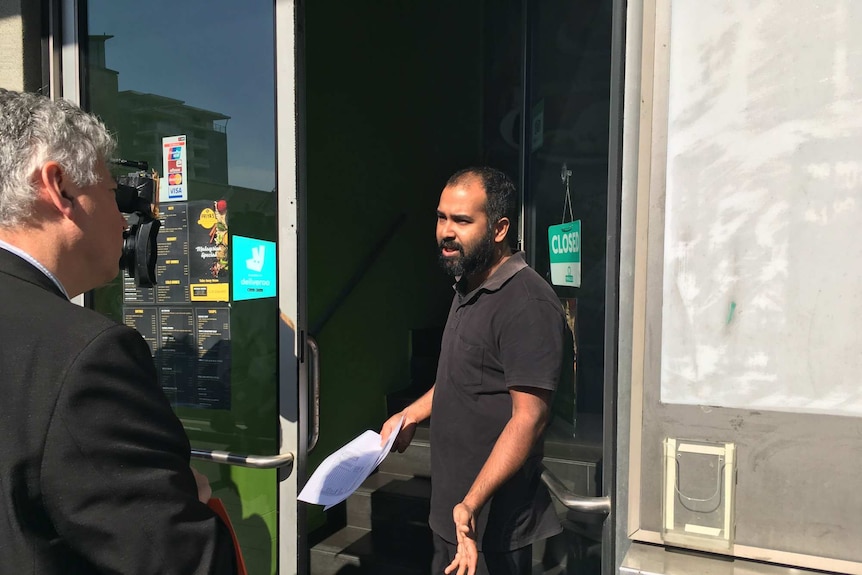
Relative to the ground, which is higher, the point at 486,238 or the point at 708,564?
the point at 486,238

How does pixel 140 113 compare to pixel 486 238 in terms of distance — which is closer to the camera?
pixel 486 238

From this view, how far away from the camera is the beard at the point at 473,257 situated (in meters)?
2.12

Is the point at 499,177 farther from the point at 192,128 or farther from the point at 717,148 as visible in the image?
the point at 192,128

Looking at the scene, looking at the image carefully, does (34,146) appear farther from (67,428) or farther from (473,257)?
(473,257)

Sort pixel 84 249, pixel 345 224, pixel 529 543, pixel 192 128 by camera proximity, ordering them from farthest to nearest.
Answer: pixel 345 224, pixel 192 128, pixel 529 543, pixel 84 249

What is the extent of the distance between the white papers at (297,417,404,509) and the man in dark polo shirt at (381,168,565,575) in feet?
0.50

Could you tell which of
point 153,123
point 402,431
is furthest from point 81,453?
point 153,123

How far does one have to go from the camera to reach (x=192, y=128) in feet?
8.30

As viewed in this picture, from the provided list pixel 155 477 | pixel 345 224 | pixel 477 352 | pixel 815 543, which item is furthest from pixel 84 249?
pixel 345 224

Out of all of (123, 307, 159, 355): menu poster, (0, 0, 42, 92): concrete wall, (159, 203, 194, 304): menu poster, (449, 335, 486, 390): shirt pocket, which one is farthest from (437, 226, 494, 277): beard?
(0, 0, 42, 92): concrete wall

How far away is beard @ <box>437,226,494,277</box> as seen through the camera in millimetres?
2115

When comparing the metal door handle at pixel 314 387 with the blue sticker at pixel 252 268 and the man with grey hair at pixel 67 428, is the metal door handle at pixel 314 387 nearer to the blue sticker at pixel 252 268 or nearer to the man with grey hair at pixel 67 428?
the blue sticker at pixel 252 268

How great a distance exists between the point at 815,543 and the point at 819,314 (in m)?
0.53

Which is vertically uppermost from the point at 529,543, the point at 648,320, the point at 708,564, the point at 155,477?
the point at 648,320
